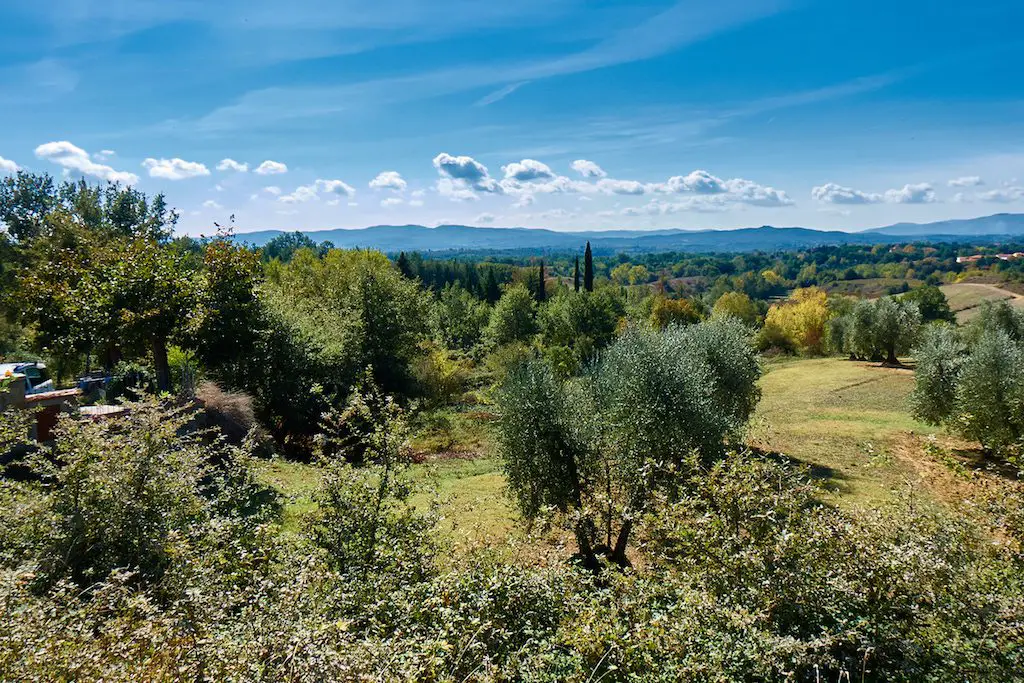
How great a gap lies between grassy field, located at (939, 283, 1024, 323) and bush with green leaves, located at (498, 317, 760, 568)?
89273 mm

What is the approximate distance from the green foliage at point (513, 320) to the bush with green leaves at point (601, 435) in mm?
43400

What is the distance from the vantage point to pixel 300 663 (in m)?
4.69

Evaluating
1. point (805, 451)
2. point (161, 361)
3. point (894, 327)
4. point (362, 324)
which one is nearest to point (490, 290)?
point (894, 327)

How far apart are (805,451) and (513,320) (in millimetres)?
Answer: 39046

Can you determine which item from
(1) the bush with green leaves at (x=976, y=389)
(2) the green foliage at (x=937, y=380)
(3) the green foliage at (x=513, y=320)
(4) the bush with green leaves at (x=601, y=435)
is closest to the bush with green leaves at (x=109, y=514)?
(4) the bush with green leaves at (x=601, y=435)

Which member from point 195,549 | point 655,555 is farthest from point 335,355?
point 655,555

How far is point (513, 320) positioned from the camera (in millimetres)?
60250

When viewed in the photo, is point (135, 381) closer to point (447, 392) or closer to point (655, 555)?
point (447, 392)

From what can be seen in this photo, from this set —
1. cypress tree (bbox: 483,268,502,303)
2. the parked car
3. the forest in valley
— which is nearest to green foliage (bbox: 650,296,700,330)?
cypress tree (bbox: 483,268,502,303)

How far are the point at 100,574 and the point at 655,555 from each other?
780 cm

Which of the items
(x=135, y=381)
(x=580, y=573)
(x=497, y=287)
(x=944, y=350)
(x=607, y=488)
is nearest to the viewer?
(x=580, y=573)

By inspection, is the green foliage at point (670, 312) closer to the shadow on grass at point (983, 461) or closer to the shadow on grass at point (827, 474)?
the shadow on grass at point (983, 461)

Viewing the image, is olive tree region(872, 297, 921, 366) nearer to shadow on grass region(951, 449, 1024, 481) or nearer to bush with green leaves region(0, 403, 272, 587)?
shadow on grass region(951, 449, 1024, 481)

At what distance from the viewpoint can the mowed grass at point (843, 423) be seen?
66.6 ft
